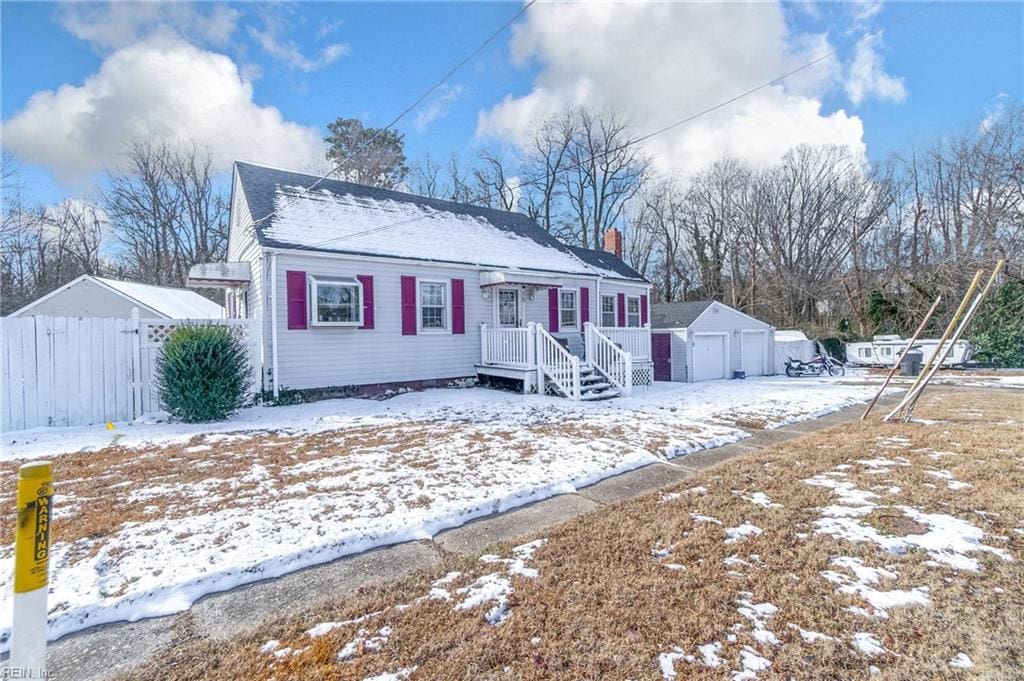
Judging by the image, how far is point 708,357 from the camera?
16.0 meters

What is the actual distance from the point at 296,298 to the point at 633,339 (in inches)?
351

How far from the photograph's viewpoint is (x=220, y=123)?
13734 mm

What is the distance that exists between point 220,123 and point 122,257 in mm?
14962

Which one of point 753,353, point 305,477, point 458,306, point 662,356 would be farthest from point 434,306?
point 753,353

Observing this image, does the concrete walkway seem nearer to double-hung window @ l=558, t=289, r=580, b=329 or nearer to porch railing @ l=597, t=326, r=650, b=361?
porch railing @ l=597, t=326, r=650, b=361

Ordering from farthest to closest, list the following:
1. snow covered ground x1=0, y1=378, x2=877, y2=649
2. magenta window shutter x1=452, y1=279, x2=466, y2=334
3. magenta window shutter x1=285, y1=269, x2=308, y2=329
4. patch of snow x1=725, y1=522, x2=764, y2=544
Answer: magenta window shutter x1=452, y1=279, x2=466, y2=334
magenta window shutter x1=285, y1=269, x2=308, y2=329
patch of snow x1=725, y1=522, x2=764, y2=544
snow covered ground x1=0, y1=378, x2=877, y2=649

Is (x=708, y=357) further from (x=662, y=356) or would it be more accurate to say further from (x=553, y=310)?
(x=553, y=310)

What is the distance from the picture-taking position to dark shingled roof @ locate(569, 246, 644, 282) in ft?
54.9

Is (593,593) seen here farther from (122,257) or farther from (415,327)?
(122,257)

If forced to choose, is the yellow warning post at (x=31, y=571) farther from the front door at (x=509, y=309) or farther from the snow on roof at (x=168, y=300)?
the snow on roof at (x=168, y=300)

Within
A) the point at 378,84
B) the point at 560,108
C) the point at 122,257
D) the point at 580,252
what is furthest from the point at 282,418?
the point at 560,108

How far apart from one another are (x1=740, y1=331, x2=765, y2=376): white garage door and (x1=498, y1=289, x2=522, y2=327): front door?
371 inches

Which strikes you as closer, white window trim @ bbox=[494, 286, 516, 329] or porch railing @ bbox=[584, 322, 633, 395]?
porch railing @ bbox=[584, 322, 633, 395]

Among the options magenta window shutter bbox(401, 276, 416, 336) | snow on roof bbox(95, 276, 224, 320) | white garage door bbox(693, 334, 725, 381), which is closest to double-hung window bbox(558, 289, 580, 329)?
white garage door bbox(693, 334, 725, 381)
